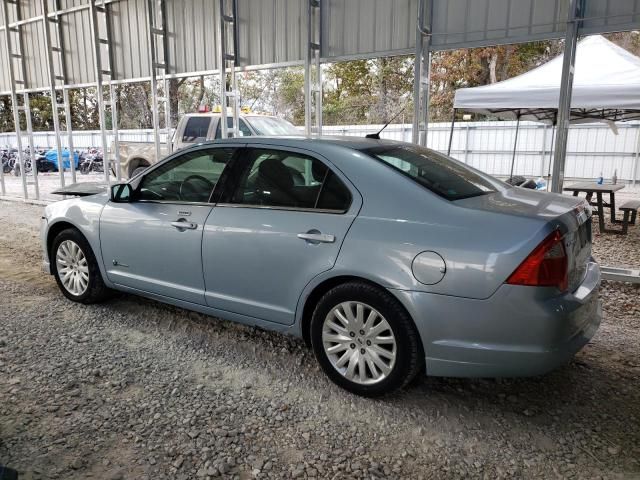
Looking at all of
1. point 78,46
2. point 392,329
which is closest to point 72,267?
point 392,329

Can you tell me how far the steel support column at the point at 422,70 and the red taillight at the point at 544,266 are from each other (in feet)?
13.3

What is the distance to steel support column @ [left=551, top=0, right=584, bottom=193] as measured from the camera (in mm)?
5035

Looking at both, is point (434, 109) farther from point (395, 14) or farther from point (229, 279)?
point (229, 279)

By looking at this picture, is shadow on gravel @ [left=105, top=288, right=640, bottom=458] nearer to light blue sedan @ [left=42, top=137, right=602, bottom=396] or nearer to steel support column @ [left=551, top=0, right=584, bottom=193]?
light blue sedan @ [left=42, top=137, right=602, bottom=396]

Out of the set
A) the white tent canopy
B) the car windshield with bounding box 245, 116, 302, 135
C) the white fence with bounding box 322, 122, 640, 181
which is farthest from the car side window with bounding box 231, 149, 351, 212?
the white fence with bounding box 322, 122, 640, 181

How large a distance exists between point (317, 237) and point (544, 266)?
1218mm

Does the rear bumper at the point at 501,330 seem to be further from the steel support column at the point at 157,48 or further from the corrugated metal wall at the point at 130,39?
the corrugated metal wall at the point at 130,39

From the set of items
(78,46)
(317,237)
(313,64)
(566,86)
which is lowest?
(317,237)

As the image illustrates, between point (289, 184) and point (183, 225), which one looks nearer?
point (289, 184)

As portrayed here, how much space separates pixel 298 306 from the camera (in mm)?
3131

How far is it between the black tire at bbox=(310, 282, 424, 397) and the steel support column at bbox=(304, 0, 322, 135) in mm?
4673

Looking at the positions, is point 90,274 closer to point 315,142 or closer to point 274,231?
point 274,231

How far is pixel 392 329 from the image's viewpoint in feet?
9.04

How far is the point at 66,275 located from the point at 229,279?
2.01 metres
